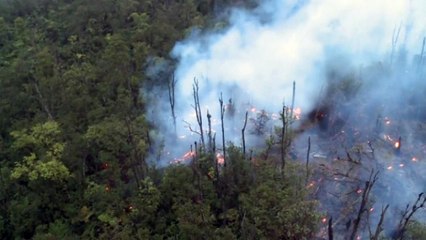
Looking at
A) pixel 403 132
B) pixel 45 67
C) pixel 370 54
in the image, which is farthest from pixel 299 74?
pixel 45 67

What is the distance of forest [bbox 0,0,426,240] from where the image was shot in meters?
20.7

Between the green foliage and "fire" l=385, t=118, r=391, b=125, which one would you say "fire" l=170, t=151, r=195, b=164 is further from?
"fire" l=385, t=118, r=391, b=125

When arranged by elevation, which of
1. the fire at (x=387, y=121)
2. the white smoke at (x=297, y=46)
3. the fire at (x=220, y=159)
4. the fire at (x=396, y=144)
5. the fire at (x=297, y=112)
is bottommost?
the fire at (x=396, y=144)

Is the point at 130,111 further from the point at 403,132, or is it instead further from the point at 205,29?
the point at 403,132

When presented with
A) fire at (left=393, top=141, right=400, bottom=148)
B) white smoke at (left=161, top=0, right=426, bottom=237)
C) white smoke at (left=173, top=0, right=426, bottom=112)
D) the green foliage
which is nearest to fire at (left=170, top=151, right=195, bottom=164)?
white smoke at (left=161, top=0, right=426, bottom=237)

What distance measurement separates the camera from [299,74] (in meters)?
32.2

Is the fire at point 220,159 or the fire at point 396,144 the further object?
the fire at point 396,144

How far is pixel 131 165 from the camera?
25.2 meters

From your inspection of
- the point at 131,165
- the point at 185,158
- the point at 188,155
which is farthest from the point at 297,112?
the point at 131,165

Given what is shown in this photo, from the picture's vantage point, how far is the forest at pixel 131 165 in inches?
816

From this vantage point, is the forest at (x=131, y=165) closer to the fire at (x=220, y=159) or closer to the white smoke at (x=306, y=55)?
the fire at (x=220, y=159)

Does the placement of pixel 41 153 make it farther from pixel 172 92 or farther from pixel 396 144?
pixel 396 144

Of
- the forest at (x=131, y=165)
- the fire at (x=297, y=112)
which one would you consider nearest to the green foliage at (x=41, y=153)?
the forest at (x=131, y=165)

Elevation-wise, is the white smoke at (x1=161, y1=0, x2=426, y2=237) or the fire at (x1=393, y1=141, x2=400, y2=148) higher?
the white smoke at (x1=161, y1=0, x2=426, y2=237)
